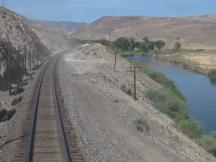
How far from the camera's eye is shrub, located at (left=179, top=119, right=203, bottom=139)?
34000mm

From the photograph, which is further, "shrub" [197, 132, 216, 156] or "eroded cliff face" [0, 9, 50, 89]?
"eroded cliff face" [0, 9, 50, 89]

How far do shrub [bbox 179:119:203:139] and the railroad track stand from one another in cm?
988

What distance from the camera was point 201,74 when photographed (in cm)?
10138

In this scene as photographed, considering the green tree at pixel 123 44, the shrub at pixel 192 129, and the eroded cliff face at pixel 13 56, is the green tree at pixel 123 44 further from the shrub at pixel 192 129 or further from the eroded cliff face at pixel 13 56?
the shrub at pixel 192 129

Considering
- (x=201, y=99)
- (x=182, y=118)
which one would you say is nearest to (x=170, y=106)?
(x=182, y=118)

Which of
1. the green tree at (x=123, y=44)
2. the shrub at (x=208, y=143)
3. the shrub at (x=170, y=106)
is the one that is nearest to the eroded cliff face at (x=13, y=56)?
the shrub at (x=170, y=106)

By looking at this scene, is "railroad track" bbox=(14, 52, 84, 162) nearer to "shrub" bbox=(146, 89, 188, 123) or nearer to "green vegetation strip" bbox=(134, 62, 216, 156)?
"green vegetation strip" bbox=(134, 62, 216, 156)

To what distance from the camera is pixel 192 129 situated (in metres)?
34.3

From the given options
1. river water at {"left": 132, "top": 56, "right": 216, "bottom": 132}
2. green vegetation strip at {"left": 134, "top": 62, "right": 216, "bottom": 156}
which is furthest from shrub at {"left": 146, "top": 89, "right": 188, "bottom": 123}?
river water at {"left": 132, "top": 56, "right": 216, "bottom": 132}

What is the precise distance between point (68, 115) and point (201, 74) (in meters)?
78.7

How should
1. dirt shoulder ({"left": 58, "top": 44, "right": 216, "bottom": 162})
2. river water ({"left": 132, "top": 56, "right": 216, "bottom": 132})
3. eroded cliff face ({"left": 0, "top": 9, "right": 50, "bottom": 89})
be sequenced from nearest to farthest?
dirt shoulder ({"left": 58, "top": 44, "right": 216, "bottom": 162})
eroded cliff face ({"left": 0, "top": 9, "right": 50, "bottom": 89})
river water ({"left": 132, "top": 56, "right": 216, "bottom": 132})

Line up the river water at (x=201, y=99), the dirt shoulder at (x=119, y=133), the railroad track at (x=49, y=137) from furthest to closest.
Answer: the river water at (x=201, y=99) < the dirt shoulder at (x=119, y=133) < the railroad track at (x=49, y=137)

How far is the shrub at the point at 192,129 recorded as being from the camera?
112 ft

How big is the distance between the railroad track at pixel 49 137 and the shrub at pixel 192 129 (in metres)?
9.88
